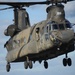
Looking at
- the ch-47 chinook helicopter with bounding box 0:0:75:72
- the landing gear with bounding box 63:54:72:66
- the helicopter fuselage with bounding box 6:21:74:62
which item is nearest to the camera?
the helicopter fuselage with bounding box 6:21:74:62

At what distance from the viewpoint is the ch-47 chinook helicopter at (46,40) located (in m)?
32.7

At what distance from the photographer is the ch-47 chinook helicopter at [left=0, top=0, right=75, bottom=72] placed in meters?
32.7

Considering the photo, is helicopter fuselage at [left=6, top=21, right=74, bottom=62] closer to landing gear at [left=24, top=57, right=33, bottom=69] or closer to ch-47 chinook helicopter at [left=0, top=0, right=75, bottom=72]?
ch-47 chinook helicopter at [left=0, top=0, right=75, bottom=72]

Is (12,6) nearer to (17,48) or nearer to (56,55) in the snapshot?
(17,48)

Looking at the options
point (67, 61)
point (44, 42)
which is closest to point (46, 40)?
point (44, 42)

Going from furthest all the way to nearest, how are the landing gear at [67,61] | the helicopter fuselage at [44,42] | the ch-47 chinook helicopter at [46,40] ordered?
the landing gear at [67,61] < the ch-47 chinook helicopter at [46,40] < the helicopter fuselage at [44,42]

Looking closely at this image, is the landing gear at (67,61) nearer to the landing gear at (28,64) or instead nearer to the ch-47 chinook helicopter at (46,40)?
the ch-47 chinook helicopter at (46,40)

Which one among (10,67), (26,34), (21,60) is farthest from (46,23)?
(10,67)

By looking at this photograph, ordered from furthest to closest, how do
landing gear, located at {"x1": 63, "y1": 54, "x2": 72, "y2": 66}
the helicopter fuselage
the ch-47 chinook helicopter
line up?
landing gear, located at {"x1": 63, "y1": 54, "x2": 72, "y2": 66}
the ch-47 chinook helicopter
the helicopter fuselage

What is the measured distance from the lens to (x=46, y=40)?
110ft

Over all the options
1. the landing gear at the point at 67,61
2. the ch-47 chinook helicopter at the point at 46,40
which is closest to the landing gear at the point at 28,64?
the ch-47 chinook helicopter at the point at 46,40

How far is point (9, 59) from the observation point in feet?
136

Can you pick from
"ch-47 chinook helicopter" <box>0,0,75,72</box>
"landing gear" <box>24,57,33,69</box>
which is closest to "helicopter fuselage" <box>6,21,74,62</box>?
"ch-47 chinook helicopter" <box>0,0,75,72</box>

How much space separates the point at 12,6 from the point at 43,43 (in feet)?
40.1
